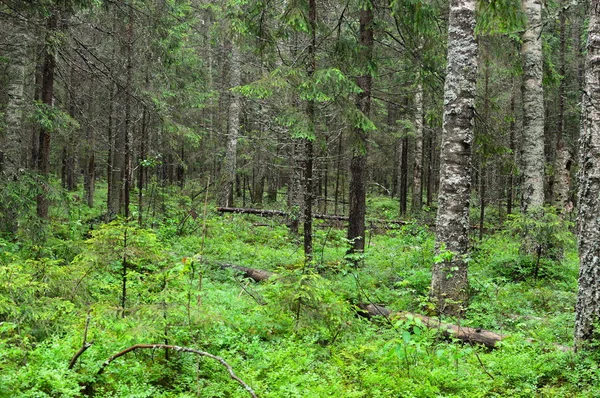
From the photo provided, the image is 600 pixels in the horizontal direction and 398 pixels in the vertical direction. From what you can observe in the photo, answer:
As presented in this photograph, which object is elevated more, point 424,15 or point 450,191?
point 424,15

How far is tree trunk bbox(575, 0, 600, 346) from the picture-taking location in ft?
16.7

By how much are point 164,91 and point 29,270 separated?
45.6 feet

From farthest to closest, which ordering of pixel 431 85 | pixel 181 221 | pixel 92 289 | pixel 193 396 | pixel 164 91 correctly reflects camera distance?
pixel 164 91
pixel 181 221
pixel 431 85
pixel 92 289
pixel 193 396

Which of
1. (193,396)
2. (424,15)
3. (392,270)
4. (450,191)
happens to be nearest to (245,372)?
(193,396)

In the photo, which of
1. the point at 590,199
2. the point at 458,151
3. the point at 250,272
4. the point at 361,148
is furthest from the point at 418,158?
the point at 590,199

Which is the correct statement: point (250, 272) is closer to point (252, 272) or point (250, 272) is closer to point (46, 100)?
point (252, 272)

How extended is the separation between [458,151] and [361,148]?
3.35m

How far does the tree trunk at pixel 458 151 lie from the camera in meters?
7.55

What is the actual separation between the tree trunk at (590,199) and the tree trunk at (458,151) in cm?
232

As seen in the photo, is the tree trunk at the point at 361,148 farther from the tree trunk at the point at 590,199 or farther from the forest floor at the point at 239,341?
the tree trunk at the point at 590,199

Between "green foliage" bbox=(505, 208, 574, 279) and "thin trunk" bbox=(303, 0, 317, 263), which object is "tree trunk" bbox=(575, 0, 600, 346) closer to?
"green foliage" bbox=(505, 208, 574, 279)

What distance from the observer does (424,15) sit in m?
10.4

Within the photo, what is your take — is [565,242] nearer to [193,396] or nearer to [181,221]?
[193,396]

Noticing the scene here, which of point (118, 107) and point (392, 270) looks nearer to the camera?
point (392, 270)
